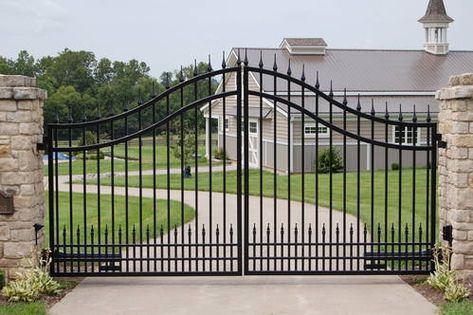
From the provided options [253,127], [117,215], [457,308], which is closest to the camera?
[457,308]

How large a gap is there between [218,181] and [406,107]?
10.4 meters

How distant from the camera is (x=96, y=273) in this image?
8594 mm

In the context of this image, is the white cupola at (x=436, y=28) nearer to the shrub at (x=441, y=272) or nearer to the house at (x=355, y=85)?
the house at (x=355, y=85)

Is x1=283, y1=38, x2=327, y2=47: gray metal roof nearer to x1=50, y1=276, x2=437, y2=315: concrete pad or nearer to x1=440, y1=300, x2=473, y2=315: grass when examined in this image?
x1=50, y1=276, x2=437, y2=315: concrete pad

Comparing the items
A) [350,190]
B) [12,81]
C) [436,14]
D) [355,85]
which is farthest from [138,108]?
[436,14]

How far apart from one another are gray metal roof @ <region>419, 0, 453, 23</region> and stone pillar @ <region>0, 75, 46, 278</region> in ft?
103

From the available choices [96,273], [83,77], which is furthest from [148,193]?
[83,77]

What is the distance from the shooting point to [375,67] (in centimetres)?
3247

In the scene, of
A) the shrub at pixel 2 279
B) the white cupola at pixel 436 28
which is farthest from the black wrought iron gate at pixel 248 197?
the white cupola at pixel 436 28

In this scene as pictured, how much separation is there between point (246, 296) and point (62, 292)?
219cm

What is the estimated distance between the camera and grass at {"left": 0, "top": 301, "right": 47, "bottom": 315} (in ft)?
23.1

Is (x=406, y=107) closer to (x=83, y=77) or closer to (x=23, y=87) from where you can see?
(x=23, y=87)

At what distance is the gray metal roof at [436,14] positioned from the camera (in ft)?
118

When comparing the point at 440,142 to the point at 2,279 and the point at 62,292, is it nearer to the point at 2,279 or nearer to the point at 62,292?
the point at 62,292
